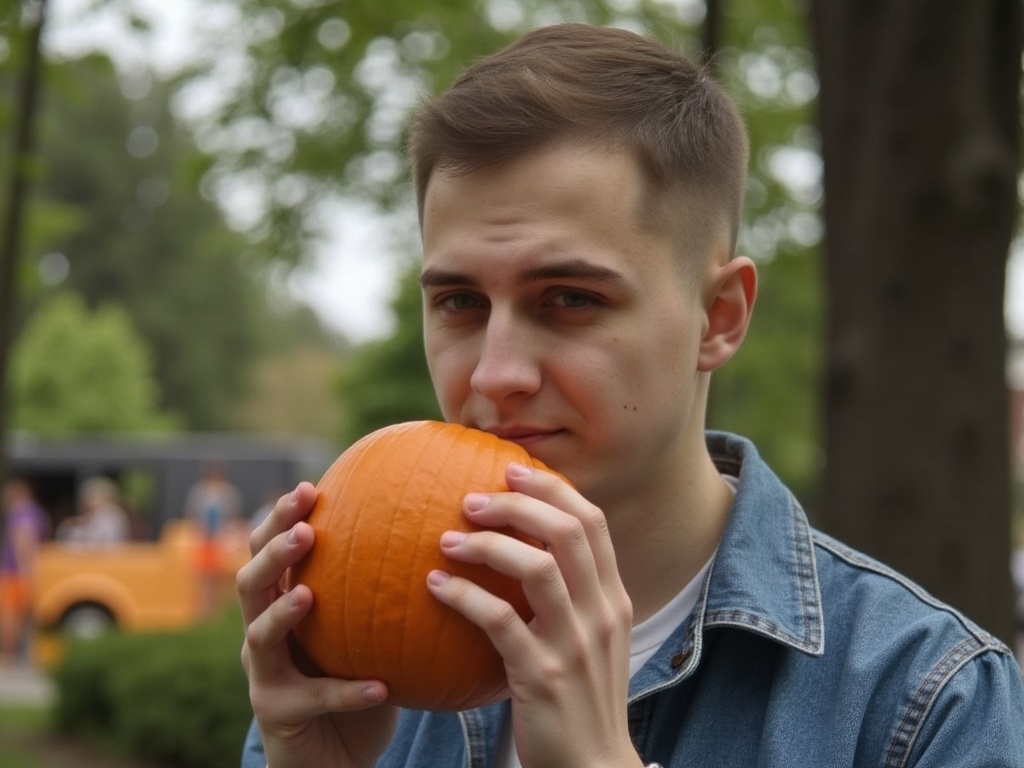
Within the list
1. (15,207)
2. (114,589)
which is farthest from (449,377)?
(114,589)


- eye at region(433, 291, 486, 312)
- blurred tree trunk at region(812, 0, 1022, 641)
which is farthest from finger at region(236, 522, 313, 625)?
blurred tree trunk at region(812, 0, 1022, 641)

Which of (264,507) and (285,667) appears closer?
(285,667)

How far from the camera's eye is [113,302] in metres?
62.0

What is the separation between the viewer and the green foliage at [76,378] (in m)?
50.8

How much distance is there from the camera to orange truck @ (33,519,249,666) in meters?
19.4

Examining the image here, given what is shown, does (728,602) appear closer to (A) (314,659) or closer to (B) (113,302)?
(A) (314,659)

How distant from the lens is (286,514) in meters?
2.27

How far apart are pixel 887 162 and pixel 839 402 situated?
112 cm

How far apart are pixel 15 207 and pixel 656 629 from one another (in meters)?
7.27

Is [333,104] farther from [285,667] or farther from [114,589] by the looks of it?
[285,667]

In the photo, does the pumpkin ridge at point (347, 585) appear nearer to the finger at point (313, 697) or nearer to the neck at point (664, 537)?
the finger at point (313, 697)

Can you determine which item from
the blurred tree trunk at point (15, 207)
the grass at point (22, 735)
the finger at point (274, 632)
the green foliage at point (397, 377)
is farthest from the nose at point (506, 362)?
the green foliage at point (397, 377)

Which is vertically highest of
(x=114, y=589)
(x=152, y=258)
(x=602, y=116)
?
(x=602, y=116)

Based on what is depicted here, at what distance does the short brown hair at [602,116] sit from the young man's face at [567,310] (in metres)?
0.05
